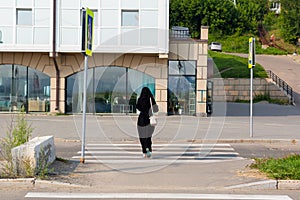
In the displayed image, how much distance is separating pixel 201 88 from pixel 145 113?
1661 cm

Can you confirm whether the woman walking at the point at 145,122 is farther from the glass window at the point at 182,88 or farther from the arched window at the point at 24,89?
the arched window at the point at 24,89

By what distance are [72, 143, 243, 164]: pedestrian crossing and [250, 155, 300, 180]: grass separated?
2.03 meters

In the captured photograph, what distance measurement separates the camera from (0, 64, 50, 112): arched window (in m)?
29.2

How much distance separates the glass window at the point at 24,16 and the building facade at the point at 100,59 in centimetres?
4

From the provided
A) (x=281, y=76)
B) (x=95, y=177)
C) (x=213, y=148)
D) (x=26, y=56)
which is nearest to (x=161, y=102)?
(x=26, y=56)

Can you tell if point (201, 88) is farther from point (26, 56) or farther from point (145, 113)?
point (145, 113)

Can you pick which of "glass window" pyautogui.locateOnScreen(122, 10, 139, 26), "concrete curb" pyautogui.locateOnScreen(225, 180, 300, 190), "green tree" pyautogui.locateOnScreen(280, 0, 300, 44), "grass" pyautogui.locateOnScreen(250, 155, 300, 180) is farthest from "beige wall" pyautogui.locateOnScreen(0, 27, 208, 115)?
"green tree" pyautogui.locateOnScreen(280, 0, 300, 44)

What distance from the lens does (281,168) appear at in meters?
9.95

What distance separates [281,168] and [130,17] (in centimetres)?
1967


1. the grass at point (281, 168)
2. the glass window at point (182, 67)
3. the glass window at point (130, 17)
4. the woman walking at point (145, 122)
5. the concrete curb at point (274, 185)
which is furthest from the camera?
the glass window at point (182, 67)

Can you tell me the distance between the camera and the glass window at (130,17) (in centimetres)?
2834

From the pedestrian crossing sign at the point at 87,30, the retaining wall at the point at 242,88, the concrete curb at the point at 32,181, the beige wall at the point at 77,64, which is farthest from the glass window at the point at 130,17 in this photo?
the concrete curb at the point at 32,181

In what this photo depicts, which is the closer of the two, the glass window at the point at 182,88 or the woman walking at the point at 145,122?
the woman walking at the point at 145,122

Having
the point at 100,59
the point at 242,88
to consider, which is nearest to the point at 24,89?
the point at 100,59
